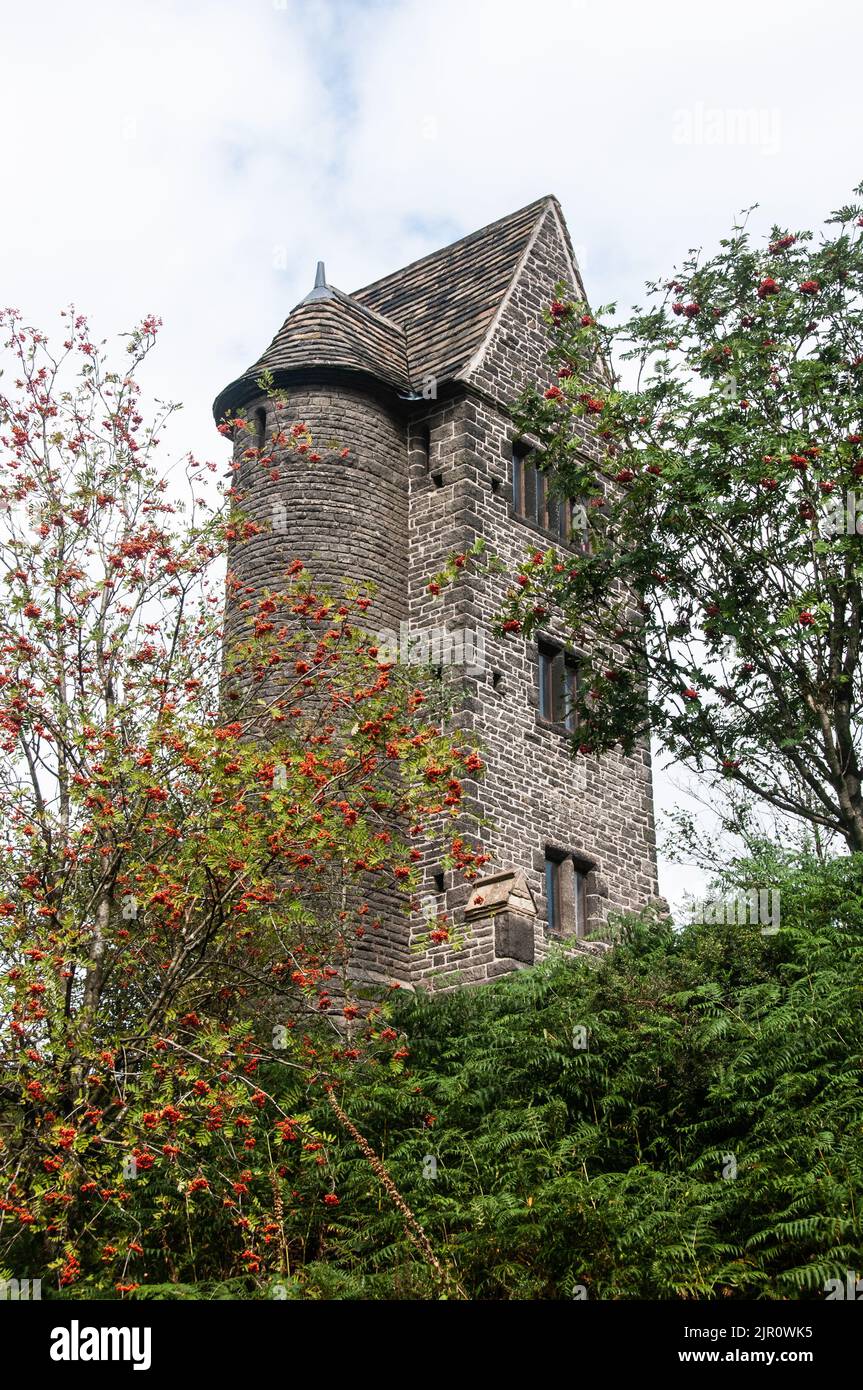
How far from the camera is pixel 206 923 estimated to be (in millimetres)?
12227

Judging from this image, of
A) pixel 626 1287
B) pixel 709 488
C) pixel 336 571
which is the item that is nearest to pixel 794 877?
pixel 709 488

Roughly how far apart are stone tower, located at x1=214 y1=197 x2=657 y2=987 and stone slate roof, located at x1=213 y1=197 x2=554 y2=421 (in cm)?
5

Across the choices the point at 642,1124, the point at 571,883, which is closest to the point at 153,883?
the point at 642,1124

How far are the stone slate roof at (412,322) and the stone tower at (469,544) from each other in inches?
2.0

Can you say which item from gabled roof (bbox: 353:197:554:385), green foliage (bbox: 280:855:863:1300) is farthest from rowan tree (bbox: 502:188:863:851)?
gabled roof (bbox: 353:197:554:385)

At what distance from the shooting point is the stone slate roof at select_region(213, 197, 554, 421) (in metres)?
22.9

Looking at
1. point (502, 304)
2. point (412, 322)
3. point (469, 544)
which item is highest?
point (412, 322)

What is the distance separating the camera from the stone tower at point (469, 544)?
20.6m

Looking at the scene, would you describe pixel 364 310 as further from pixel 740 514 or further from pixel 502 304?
pixel 740 514

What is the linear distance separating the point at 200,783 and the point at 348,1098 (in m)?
3.48

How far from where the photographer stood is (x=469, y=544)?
21922mm

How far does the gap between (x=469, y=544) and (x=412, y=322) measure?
5.90m

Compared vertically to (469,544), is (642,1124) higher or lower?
lower

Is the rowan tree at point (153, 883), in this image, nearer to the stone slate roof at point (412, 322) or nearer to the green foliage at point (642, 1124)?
the green foliage at point (642, 1124)
